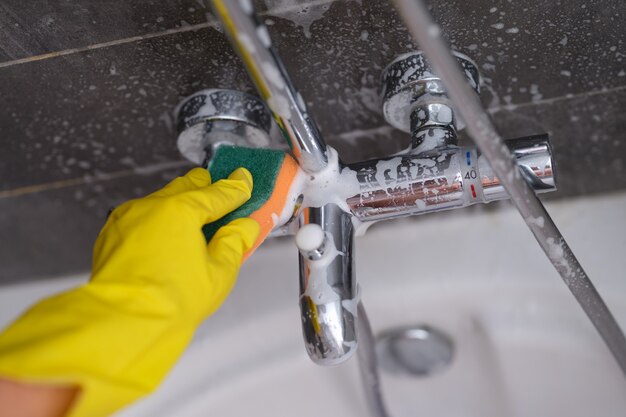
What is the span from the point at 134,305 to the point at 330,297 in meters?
0.15

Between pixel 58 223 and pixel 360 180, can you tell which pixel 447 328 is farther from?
pixel 58 223

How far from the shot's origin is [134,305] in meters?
0.43

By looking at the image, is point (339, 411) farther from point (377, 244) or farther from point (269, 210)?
point (269, 210)

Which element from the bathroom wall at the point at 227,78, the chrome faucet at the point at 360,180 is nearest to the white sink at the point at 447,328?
the bathroom wall at the point at 227,78

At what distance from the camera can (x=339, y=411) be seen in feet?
2.55

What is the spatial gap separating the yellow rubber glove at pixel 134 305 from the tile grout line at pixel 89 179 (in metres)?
0.22

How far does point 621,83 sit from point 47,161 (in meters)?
0.54

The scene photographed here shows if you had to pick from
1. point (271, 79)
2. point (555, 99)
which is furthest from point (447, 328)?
point (271, 79)

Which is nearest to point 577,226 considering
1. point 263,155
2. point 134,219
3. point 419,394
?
point 419,394

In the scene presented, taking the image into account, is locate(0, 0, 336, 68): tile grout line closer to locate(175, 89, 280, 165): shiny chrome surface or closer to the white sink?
locate(175, 89, 280, 165): shiny chrome surface

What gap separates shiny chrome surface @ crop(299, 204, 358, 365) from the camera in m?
0.52

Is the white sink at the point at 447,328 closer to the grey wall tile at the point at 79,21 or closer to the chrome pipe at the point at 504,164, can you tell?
the chrome pipe at the point at 504,164

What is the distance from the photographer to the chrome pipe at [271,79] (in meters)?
0.44

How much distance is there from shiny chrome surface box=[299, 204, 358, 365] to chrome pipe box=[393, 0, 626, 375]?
129 mm
